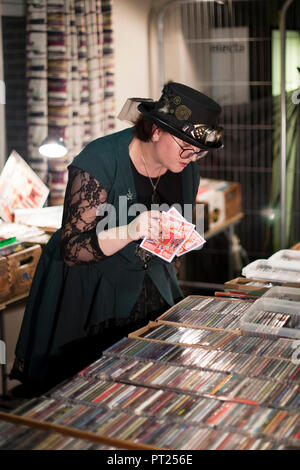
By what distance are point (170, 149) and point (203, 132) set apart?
0.46ft

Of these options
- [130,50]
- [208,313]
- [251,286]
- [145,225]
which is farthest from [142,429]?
[130,50]

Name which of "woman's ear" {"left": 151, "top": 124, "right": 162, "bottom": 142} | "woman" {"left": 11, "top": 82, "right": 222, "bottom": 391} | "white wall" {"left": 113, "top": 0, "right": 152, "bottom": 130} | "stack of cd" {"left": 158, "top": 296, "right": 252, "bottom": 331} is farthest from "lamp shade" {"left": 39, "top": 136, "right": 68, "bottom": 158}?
"stack of cd" {"left": 158, "top": 296, "right": 252, "bottom": 331}

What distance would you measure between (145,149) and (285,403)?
49.8 inches

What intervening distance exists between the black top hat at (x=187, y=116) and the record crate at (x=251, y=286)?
20.5 inches

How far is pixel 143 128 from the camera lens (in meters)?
2.56

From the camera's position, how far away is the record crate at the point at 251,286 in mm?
2498

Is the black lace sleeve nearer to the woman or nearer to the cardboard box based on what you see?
the woman

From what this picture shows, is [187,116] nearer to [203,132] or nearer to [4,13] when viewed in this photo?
[203,132]

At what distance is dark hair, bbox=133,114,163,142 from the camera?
8.34 ft

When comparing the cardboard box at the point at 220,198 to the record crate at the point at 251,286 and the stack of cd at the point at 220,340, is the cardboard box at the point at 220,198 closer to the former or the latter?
the record crate at the point at 251,286

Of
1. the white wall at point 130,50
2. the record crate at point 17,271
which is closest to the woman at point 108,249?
the record crate at point 17,271

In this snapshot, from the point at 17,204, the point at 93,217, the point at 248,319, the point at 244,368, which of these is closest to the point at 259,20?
the point at 17,204

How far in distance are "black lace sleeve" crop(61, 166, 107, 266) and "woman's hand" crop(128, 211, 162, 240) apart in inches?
5.4

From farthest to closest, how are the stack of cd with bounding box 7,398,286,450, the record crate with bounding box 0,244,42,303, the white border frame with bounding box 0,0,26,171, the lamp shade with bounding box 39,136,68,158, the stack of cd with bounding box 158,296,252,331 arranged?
the white border frame with bounding box 0,0,26,171
the lamp shade with bounding box 39,136,68,158
the record crate with bounding box 0,244,42,303
the stack of cd with bounding box 158,296,252,331
the stack of cd with bounding box 7,398,286,450
